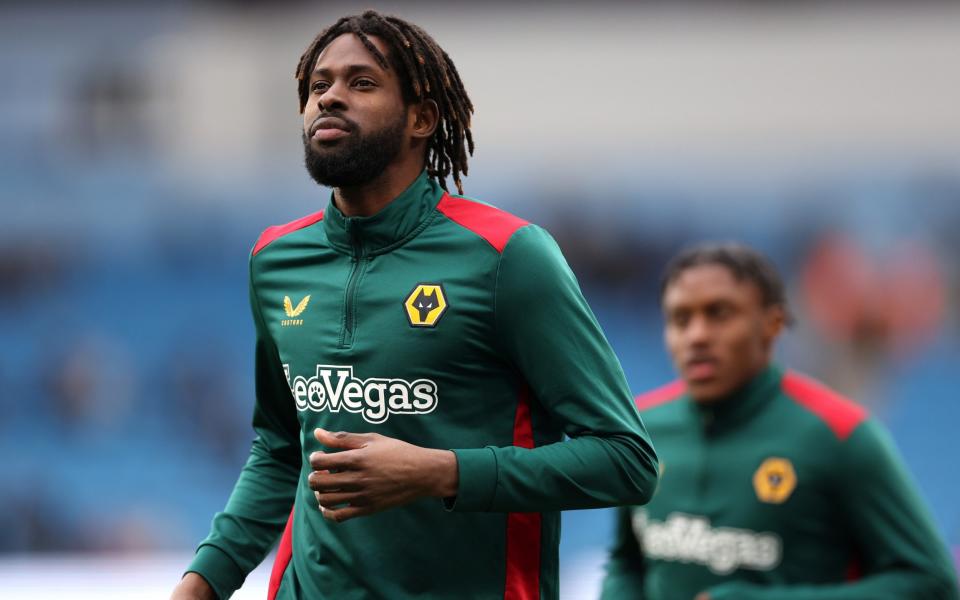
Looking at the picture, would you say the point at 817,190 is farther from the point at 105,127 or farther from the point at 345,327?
the point at 345,327

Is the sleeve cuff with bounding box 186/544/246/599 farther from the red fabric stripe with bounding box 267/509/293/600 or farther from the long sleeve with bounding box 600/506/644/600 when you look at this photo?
the long sleeve with bounding box 600/506/644/600

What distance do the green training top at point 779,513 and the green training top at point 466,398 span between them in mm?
1650

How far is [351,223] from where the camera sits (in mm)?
2939

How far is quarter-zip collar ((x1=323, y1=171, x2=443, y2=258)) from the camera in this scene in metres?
2.91

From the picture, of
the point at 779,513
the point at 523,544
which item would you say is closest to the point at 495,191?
the point at 779,513

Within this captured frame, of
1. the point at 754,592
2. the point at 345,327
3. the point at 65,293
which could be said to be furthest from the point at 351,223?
the point at 65,293

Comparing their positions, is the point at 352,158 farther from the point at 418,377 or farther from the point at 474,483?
the point at 474,483

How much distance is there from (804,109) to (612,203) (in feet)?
9.31

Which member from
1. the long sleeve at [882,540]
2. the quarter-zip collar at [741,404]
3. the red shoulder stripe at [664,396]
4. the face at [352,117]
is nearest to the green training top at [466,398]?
the face at [352,117]

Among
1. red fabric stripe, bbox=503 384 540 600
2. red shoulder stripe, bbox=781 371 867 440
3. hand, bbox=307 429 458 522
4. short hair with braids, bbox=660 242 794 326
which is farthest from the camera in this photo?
short hair with braids, bbox=660 242 794 326

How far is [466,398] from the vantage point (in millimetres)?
2766

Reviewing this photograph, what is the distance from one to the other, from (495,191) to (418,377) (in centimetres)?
1408

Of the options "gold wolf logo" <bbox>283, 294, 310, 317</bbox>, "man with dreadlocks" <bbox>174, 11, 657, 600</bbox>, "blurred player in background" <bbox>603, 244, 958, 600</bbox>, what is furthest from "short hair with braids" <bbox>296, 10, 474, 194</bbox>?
"blurred player in background" <bbox>603, 244, 958, 600</bbox>

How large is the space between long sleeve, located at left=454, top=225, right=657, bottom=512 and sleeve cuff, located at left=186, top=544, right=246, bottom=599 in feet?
2.31
